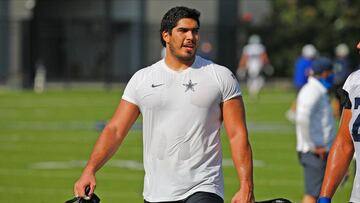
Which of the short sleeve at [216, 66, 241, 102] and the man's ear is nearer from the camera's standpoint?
the short sleeve at [216, 66, 241, 102]

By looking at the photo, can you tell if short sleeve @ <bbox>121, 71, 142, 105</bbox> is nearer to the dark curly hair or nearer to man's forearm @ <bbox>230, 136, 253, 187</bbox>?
the dark curly hair

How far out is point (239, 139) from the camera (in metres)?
7.59

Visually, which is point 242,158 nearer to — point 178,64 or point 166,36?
point 178,64

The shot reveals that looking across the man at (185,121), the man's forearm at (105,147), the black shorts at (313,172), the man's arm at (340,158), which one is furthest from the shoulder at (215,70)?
the black shorts at (313,172)

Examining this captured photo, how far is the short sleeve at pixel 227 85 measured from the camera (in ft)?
25.0

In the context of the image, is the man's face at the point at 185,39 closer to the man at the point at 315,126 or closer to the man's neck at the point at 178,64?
the man's neck at the point at 178,64

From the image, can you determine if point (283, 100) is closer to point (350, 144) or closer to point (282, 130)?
point (282, 130)

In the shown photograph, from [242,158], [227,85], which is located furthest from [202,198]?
[227,85]

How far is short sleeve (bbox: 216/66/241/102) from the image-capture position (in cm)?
763

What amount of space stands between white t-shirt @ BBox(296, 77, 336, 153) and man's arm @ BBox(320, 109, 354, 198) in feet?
14.5

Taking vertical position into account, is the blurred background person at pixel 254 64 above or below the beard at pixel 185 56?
below

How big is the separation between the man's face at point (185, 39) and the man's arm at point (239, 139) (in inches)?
16.4

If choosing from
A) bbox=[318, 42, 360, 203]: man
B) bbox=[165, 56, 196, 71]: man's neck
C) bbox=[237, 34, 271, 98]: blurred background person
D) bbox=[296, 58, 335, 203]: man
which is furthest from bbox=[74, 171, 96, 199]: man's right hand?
bbox=[237, 34, 271, 98]: blurred background person

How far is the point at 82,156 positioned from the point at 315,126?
30.0 ft
